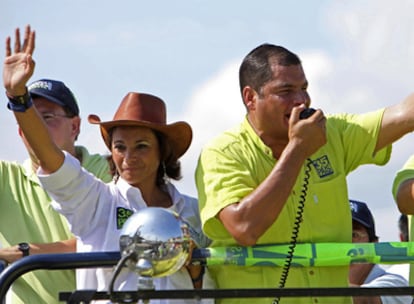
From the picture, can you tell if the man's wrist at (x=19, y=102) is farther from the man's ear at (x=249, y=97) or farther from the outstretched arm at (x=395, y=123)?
the outstretched arm at (x=395, y=123)

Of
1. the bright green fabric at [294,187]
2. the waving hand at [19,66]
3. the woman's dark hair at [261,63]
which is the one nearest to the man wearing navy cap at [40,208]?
the waving hand at [19,66]

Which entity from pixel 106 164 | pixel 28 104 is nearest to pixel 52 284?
A: pixel 106 164

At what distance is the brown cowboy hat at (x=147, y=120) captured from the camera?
5742mm

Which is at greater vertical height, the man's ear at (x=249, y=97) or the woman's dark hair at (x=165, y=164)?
the man's ear at (x=249, y=97)

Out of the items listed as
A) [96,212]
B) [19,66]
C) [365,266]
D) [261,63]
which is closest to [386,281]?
[365,266]

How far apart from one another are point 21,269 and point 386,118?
2.16 m

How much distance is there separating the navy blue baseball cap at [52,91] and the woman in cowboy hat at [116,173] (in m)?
0.65

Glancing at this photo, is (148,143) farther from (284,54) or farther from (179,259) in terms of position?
(179,259)

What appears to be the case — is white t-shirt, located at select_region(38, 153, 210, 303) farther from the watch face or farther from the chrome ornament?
the chrome ornament

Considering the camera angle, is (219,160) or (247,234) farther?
(219,160)

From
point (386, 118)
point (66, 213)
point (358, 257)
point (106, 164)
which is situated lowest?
point (358, 257)

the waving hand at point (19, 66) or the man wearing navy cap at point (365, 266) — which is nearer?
the waving hand at point (19, 66)

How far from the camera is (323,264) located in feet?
16.6

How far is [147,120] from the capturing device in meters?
5.79
